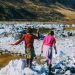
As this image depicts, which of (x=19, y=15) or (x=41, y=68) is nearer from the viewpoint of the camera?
(x=41, y=68)

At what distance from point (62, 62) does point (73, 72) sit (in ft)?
6.19

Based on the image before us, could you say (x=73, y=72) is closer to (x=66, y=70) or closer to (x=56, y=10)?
(x=66, y=70)

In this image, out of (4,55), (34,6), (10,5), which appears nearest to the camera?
(4,55)

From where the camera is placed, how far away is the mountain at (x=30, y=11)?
149 metres

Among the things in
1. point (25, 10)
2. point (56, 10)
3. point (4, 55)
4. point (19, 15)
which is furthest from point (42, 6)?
point (4, 55)

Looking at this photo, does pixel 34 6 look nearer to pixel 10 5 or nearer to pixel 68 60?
pixel 10 5

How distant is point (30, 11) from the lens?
557 feet

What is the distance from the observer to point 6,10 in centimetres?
14875

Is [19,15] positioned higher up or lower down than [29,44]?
lower down

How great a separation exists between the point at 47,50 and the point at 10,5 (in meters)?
145

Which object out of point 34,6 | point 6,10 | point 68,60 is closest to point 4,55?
point 68,60

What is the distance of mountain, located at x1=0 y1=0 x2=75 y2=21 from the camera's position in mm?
149250

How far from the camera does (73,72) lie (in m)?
17.9

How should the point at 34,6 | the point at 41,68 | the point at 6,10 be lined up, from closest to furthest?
the point at 41,68
the point at 6,10
the point at 34,6
